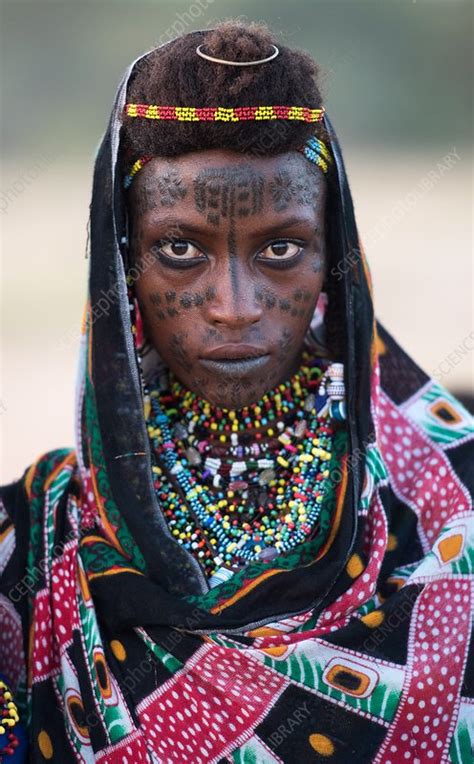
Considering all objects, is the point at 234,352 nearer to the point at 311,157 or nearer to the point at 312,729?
the point at 311,157

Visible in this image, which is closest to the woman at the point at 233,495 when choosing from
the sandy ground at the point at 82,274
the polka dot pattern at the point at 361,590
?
the polka dot pattern at the point at 361,590

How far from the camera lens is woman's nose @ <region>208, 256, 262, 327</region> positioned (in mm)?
2020

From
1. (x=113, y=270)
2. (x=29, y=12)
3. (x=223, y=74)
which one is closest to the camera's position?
(x=223, y=74)

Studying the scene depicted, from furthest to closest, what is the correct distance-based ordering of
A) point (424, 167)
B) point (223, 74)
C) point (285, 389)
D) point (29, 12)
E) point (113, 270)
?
point (29, 12), point (424, 167), point (285, 389), point (113, 270), point (223, 74)

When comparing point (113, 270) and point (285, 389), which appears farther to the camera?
point (285, 389)

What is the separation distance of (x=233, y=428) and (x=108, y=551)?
15.2 inches

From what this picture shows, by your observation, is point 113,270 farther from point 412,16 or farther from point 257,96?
point 412,16

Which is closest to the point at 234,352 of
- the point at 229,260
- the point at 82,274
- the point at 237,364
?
the point at 237,364

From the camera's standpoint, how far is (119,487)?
2.18 meters

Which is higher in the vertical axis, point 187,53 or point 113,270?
point 187,53

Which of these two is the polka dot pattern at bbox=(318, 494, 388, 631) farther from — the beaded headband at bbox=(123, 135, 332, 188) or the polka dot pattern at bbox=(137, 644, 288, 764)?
the beaded headband at bbox=(123, 135, 332, 188)

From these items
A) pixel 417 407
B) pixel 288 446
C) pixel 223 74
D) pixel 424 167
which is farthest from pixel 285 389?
pixel 424 167

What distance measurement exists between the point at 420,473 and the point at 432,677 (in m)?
0.47

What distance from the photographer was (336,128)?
9.16 metres
